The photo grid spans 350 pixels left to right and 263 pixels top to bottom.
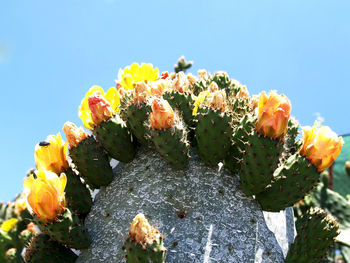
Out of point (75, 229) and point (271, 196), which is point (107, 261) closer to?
point (75, 229)

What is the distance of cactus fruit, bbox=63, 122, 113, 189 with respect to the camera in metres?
1.58

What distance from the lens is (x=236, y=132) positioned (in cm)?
157

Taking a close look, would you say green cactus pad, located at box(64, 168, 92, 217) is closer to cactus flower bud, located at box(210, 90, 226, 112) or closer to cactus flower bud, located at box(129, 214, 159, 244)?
cactus flower bud, located at box(129, 214, 159, 244)

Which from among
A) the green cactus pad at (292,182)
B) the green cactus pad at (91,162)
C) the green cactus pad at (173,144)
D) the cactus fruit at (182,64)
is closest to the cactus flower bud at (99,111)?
the green cactus pad at (91,162)

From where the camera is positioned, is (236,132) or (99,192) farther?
(99,192)

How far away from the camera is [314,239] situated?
4.63 ft

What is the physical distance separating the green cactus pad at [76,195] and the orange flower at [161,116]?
460 millimetres

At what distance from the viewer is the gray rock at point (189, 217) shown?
53.9 inches

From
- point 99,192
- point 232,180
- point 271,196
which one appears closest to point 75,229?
point 99,192

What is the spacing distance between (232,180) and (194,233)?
0.34 m

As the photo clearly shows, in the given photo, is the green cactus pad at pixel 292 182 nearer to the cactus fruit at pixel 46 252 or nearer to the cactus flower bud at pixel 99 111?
the cactus flower bud at pixel 99 111

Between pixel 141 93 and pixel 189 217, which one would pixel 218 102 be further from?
pixel 189 217

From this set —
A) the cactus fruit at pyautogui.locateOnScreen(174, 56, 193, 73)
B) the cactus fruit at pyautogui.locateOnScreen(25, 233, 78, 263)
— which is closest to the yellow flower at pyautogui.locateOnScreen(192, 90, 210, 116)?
the cactus fruit at pyautogui.locateOnScreen(25, 233, 78, 263)

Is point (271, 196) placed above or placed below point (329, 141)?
below
